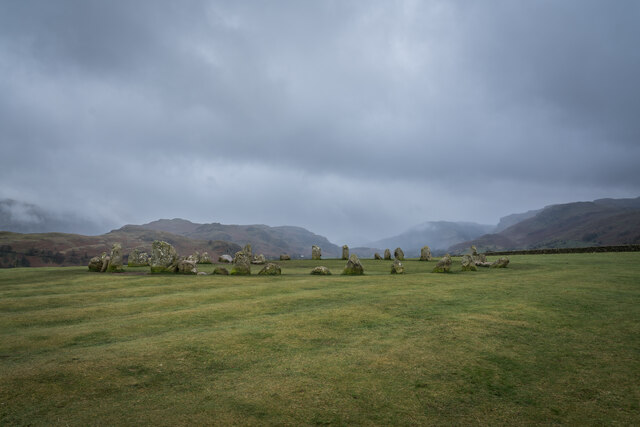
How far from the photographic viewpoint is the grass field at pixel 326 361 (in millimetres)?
4668

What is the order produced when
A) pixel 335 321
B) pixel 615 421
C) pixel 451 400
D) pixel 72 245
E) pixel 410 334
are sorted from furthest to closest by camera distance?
pixel 72 245
pixel 335 321
pixel 410 334
pixel 451 400
pixel 615 421

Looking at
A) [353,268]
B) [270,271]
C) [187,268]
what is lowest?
[270,271]

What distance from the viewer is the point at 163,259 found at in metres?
23.0

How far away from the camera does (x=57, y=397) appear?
16.8 ft

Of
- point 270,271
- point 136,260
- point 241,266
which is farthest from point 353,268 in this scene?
point 136,260

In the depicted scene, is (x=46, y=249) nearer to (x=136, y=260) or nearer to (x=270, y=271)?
(x=136, y=260)

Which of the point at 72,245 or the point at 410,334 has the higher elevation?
the point at 72,245

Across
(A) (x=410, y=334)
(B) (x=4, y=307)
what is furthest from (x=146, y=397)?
(B) (x=4, y=307)

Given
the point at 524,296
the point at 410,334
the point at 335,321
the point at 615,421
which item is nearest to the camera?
the point at 615,421

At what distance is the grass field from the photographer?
4.67 meters

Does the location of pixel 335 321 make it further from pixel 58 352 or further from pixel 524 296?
pixel 524 296

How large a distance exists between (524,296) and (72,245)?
→ 98180 millimetres

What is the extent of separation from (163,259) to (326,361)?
20.0m

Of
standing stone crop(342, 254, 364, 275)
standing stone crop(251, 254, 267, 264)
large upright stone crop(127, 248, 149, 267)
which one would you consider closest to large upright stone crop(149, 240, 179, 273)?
large upright stone crop(127, 248, 149, 267)
